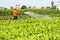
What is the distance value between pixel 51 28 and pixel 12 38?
237cm

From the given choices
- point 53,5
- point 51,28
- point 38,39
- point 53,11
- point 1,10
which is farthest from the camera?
point 53,5

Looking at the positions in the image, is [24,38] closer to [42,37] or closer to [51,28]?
[42,37]

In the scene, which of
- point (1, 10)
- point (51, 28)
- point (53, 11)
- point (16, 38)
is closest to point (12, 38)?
Answer: point (16, 38)

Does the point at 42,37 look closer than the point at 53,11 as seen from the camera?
Yes

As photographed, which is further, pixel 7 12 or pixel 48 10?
pixel 48 10

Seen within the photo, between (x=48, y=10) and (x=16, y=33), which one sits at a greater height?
(x=16, y=33)

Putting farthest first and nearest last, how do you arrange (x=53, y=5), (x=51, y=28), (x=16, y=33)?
(x=53, y=5) → (x=51, y=28) → (x=16, y=33)

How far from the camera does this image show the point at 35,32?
855 centimetres

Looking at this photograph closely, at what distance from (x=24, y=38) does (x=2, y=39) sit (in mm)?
678

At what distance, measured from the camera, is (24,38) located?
7336 mm

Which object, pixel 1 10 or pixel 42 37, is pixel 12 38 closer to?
pixel 42 37

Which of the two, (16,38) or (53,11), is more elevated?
(16,38)

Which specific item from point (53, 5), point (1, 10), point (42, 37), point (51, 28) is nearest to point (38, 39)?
point (42, 37)

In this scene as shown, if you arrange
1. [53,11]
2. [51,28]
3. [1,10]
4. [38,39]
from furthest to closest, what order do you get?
[53,11] → [1,10] → [51,28] → [38,39]
